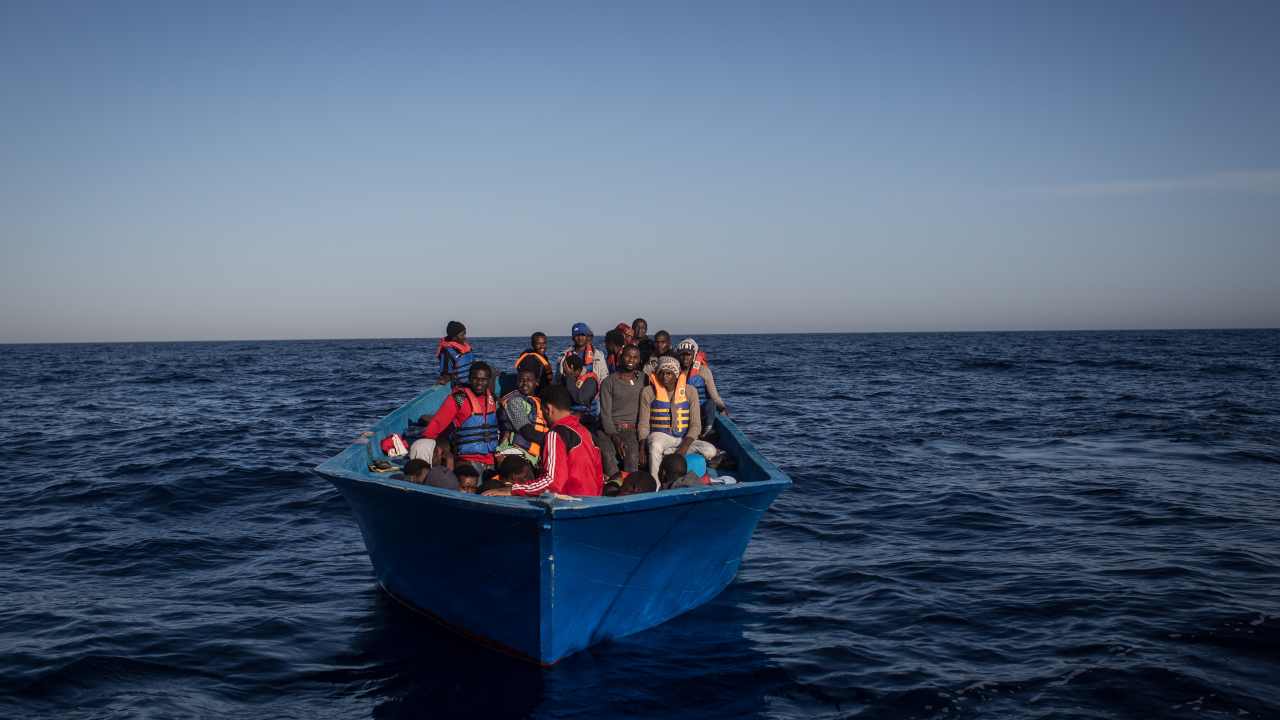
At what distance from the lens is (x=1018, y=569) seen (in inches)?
371

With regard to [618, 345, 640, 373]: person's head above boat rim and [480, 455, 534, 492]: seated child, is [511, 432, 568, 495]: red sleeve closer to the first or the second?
[480, 455, 534, 492]: seated child

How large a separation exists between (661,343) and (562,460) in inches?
187

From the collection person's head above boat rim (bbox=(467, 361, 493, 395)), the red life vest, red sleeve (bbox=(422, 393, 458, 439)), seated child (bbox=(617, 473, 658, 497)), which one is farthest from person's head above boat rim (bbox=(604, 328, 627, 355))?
the red life vest

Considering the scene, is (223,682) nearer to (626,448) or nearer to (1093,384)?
(626,448)

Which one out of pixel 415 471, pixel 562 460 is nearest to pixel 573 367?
pixel 415 471

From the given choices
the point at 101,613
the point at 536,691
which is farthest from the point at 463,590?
the point at 101,613

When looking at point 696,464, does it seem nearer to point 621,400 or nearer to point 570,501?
point 621,400

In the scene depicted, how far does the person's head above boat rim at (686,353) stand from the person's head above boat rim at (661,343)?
1092 millimetres

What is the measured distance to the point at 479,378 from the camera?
27.9ft

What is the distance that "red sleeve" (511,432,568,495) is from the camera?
22.0 feet

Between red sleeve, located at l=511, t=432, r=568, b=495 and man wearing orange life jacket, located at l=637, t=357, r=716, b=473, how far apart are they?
216cm

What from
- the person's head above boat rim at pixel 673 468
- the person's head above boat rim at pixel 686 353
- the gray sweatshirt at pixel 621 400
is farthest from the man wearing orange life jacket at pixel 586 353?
the person's head above boat rim at pixel 673 468

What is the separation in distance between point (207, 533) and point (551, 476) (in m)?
7.14

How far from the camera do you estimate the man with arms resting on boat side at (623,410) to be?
912 cm
